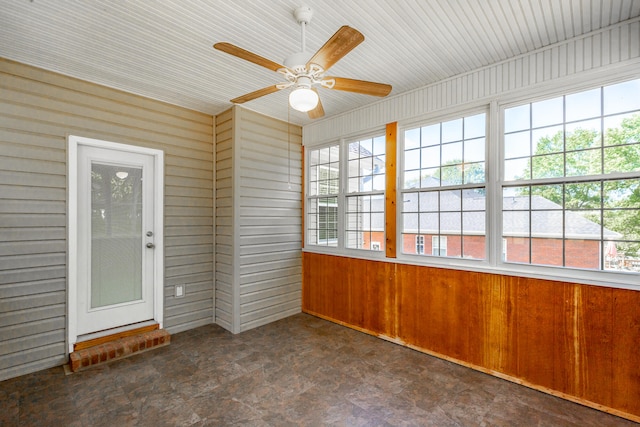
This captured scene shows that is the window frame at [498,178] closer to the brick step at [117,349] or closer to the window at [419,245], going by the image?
the window at [419,245]

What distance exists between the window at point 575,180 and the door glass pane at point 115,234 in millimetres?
3872

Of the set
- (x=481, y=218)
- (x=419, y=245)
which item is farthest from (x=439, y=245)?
(x=481, y=218)

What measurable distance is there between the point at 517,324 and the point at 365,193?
207 cm

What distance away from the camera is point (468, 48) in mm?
2547

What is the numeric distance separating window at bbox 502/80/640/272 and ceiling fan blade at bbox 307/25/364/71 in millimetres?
1863

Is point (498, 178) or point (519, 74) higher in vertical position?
point (519, 74)

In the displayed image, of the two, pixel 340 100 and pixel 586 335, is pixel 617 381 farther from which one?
pixel 340 100

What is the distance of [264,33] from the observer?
2.30 metres

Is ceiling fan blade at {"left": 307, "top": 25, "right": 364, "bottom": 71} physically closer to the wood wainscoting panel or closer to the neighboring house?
the neighboring house

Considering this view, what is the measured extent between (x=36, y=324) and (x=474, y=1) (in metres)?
4.46

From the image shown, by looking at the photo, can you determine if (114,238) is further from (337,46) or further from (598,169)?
(598,169)

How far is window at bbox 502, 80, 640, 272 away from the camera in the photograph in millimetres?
2232

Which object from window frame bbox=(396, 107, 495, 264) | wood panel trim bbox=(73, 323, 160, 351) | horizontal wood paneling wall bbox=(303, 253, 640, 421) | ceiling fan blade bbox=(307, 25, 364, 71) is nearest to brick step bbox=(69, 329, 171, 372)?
wood panel trim bbox=(73, 323, 160, 351)

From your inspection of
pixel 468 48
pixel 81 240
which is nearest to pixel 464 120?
pixel 468 48
